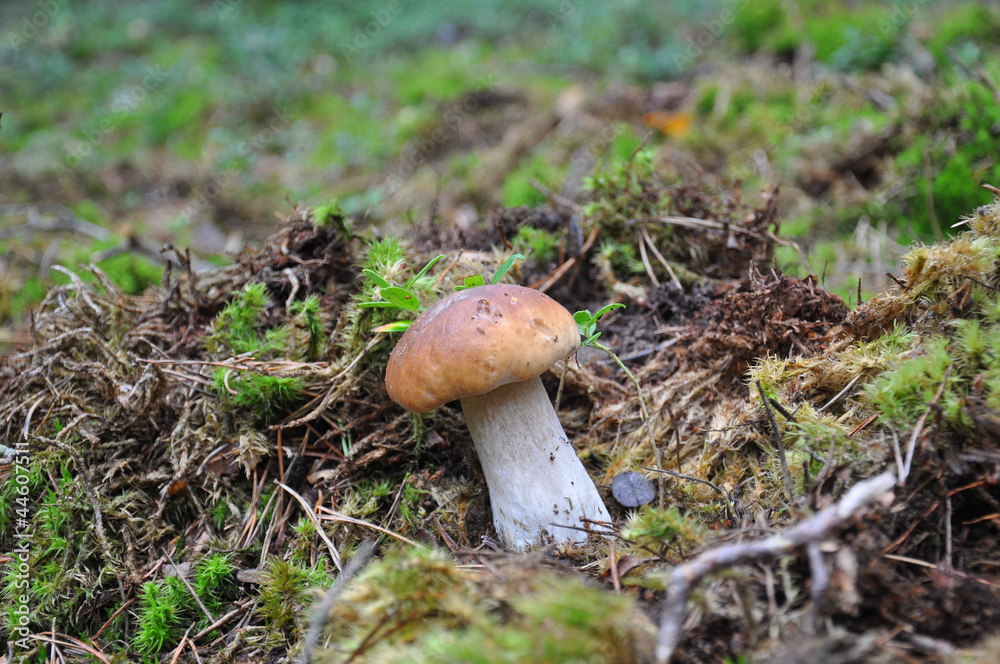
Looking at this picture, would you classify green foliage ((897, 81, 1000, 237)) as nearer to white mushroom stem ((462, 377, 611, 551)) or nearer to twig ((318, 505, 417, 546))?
white mushroom stem ((462, 377, 611, 551))

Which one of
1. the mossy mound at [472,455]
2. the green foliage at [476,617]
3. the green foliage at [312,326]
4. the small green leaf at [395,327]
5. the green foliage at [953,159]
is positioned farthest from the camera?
the green foliage at [953,159]

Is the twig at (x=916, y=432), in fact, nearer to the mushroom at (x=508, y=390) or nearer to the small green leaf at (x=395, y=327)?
the mushroom at (x=508, y=390)

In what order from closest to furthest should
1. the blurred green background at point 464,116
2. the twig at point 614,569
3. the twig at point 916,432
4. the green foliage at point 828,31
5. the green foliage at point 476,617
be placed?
the green foliage at point 476,617 < the twig at point 916,432 < the twig at point 614,569 < the blurred green background at point 464,116 < the green foliage at point 828,31

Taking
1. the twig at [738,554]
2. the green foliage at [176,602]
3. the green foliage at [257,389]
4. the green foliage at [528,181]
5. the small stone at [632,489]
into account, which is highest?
the green foliage at [528,181]

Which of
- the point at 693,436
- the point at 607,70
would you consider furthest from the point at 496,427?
the point at 607,70

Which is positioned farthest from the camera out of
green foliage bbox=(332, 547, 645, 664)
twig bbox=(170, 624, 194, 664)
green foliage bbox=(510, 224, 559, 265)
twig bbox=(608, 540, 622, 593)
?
green foliage bbox=(510, 224, 559, 265)

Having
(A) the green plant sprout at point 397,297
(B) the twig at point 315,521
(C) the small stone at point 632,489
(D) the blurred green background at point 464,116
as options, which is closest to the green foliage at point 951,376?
(C) the small stone at point 632,489

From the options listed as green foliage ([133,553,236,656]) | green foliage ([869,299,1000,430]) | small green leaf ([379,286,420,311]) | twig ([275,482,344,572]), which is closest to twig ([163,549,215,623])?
green foliage ([133,553,236,656])
